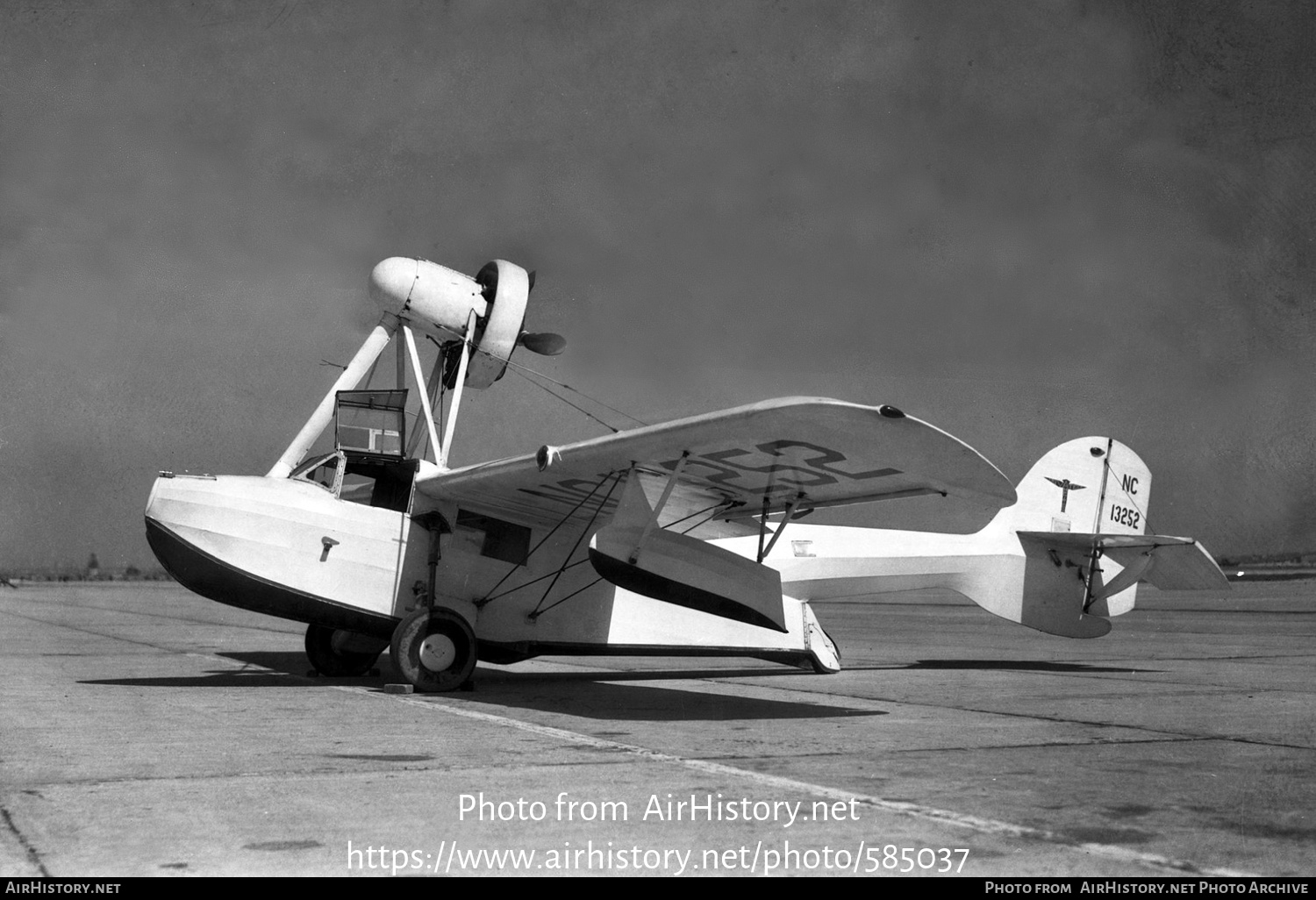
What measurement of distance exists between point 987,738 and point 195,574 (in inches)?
263

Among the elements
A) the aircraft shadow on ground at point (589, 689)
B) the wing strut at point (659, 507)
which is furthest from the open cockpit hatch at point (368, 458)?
the wing strut at point (659, 507)

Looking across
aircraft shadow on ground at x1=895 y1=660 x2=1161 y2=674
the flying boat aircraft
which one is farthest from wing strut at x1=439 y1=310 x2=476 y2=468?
aircraft shadow on ground at x1=895 y1=660 x2=1161 y2=674

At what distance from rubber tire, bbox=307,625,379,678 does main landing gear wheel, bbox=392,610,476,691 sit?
2.05 metres

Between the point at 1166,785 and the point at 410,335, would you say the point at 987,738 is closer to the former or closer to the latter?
the point at 1166,785

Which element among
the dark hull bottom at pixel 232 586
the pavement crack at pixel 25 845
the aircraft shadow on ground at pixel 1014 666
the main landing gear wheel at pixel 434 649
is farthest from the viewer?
the aircraft shadow on ground at pixel 1014 666

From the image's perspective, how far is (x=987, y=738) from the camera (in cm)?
777

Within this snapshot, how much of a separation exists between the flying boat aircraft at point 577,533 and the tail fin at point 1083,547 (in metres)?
0.03

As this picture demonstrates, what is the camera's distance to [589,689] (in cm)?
1155

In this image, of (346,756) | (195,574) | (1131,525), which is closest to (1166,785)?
(346,756)

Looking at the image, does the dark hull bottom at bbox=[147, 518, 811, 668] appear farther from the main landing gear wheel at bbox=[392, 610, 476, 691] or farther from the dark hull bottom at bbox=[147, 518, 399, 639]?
the main landing gear wheel at bbox=[392, 610, 476, 691]

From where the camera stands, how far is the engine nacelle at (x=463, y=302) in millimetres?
12430

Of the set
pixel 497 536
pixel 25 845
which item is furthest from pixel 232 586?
pixel 25 845

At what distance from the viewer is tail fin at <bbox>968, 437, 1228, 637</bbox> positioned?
47.5 ft

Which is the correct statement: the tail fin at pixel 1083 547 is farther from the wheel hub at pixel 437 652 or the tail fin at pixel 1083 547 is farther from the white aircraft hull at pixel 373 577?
the wheel hub at pixel 437 652
